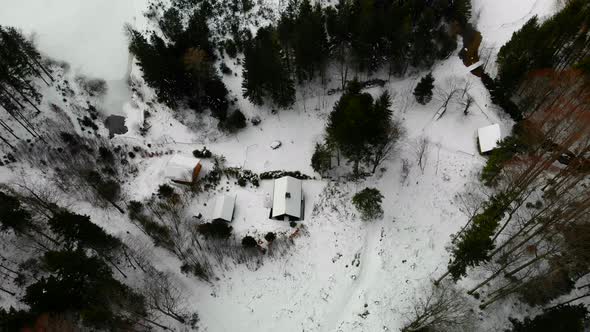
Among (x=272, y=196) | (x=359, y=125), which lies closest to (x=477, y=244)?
(x=359, y=125)

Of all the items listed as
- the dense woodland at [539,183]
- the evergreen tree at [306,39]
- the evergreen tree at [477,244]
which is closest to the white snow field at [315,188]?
the dense woodland at [539,183]

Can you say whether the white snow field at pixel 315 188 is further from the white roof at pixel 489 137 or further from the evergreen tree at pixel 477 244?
the evergreen tree at pixel 477 244

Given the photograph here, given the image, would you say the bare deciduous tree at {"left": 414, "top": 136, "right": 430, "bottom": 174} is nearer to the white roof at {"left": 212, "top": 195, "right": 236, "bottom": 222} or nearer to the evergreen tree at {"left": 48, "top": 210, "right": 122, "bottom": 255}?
the white roof at {"left": 212, "top": 195, "right": 236, "bottom": 222}

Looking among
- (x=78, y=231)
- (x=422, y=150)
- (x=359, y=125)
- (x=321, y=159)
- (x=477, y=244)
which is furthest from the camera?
(x=321, y=159)

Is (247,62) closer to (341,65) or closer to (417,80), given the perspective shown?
(341,65)

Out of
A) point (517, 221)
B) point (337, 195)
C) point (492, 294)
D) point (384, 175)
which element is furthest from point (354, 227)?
point (517, 221)

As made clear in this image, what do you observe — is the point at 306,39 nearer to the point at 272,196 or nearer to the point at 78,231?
the point at 272,196
